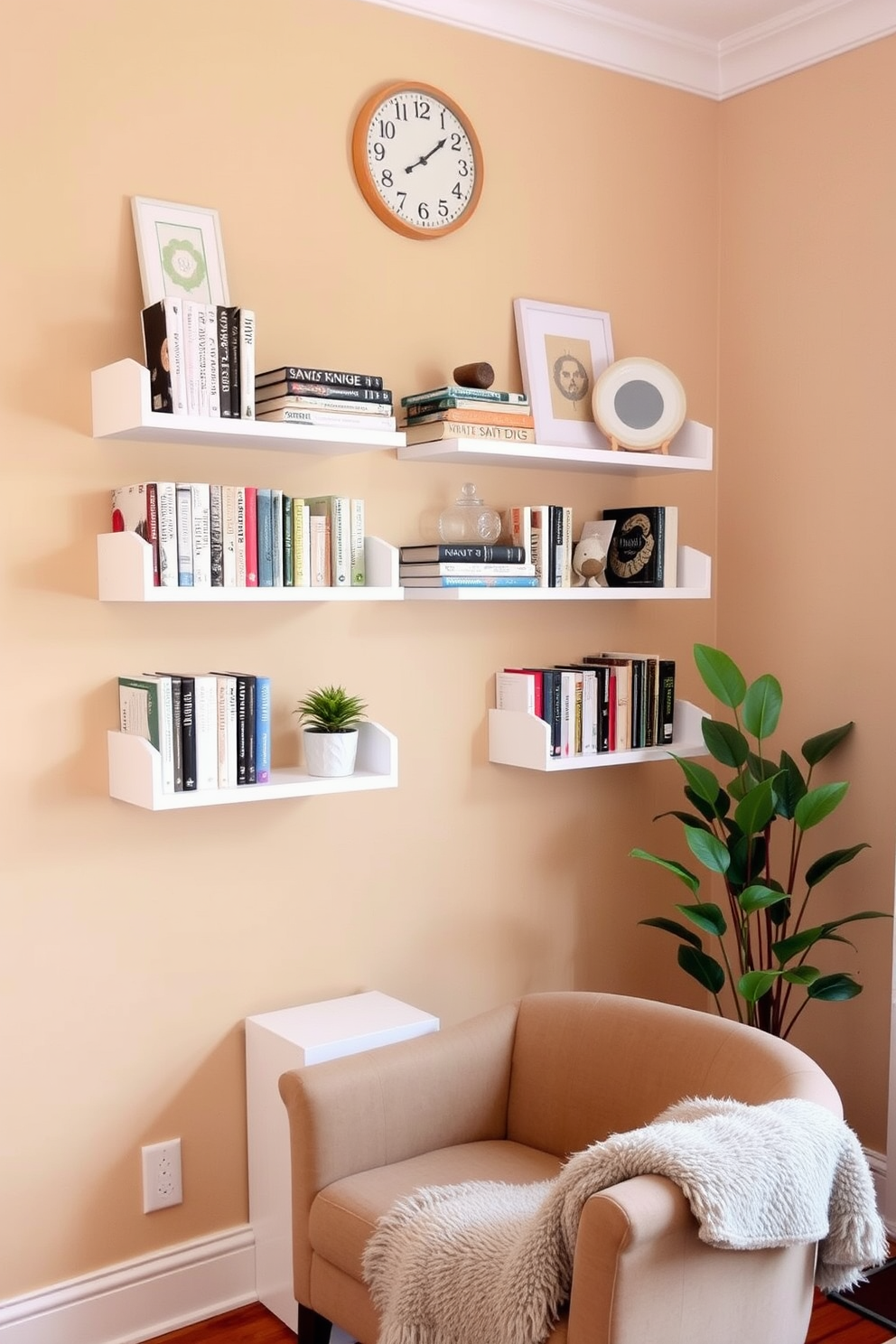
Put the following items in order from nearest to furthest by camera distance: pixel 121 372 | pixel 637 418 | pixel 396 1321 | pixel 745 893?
pixel 396 1321
pixel 121 372
pixel 745 893
pixel 637 418

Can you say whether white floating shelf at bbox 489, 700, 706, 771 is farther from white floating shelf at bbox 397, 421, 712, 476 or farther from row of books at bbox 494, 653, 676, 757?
white floating shelf at bbox 397, 421, 712, 476

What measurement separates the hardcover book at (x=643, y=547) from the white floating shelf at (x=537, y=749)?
341 millimetres

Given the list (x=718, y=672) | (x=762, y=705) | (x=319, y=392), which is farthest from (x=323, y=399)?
(x=762, y=705)

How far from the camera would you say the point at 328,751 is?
246cm

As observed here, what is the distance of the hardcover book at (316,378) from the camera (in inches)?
92.1

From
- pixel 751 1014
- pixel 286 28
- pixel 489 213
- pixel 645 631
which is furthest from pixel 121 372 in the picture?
pixel 751 1014

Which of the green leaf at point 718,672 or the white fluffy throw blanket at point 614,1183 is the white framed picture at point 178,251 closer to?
the green leaf at point 718,672

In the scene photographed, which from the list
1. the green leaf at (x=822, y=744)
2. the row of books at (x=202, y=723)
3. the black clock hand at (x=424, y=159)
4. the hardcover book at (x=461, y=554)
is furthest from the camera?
the green leaf at (x=822, y=744)

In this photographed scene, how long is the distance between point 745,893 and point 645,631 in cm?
78

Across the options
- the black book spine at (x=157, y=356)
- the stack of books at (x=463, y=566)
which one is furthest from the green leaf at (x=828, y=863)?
the black book spine at (x=157, y=356)

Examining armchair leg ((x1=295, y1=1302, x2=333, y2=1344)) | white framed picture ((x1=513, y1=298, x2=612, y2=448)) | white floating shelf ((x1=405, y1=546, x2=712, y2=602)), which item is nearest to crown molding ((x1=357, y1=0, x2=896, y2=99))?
white framed picture ((x1=513, y1=298, x2=612, y2=448))

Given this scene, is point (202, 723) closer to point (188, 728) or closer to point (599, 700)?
point (188, 728)

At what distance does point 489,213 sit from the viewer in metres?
2.84

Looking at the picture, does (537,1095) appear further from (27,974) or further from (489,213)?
(489,213)
